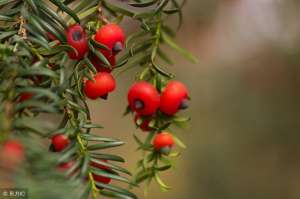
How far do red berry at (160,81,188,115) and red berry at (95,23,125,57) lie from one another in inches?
3.2

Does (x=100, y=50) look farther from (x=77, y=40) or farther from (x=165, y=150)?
(x=165, y=150)

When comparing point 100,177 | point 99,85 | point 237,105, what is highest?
point 237,105

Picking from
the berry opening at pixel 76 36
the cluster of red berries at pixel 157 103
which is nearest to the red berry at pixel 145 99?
the cluster of red berries at pixel 157 103

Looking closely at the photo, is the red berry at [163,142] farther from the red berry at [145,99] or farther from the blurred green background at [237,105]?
the blurred green background at [237,105]

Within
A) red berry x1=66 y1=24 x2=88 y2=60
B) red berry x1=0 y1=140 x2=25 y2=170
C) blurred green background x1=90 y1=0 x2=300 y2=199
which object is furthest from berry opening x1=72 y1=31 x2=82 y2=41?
blurred green background x1=90 y1=0 x2=300 y2=199

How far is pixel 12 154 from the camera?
0.35m

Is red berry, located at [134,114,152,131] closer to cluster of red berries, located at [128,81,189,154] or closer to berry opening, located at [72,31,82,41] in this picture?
cluster of red berries, located at [128,81,189,154]

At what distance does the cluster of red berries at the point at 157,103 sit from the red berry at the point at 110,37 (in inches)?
2.3

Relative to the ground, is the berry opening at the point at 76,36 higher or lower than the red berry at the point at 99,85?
higher

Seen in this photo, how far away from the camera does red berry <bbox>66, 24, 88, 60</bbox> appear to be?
0.58 m

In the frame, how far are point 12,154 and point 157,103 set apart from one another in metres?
0.33

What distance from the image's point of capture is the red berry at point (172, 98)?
2.15ft

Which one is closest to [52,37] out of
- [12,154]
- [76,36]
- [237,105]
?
[76,36]

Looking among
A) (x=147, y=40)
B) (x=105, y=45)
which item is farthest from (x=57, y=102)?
(x=147, y=40)
